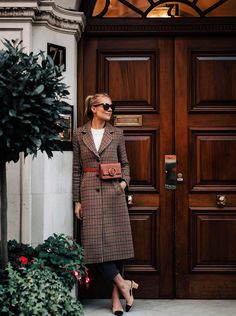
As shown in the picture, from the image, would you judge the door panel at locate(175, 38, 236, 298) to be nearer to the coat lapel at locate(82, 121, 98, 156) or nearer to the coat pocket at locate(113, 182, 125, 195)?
the coat pocket at locate(113, 182, 125, 195)

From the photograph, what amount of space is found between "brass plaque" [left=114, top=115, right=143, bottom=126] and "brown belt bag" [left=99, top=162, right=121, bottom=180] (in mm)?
638

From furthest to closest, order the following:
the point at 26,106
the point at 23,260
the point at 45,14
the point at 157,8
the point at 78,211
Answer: the point at 157,8 < the point at 78,211 < the point at 45,14 < the point at 23,260 < the point at 26,106

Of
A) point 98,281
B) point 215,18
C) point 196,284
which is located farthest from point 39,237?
point 215,18

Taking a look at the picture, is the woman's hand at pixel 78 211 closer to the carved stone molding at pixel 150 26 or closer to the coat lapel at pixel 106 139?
the coat lapel at pixel 106 139

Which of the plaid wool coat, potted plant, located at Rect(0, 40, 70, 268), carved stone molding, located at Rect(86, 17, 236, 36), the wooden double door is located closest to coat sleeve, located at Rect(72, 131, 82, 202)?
the plaid wool coat

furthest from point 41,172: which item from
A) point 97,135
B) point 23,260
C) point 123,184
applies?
point 23,260

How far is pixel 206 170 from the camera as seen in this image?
6438 mm

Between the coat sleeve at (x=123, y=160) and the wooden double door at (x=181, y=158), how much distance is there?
28cm

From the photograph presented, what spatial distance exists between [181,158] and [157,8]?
1.59m

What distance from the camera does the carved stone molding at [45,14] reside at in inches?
221

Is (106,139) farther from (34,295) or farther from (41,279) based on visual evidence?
(34,295)

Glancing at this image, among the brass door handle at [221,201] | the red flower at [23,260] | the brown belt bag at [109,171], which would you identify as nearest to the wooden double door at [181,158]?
the brass door handle at [221,201]

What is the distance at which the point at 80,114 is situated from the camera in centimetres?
641

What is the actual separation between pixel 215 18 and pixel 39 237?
2.85 m
